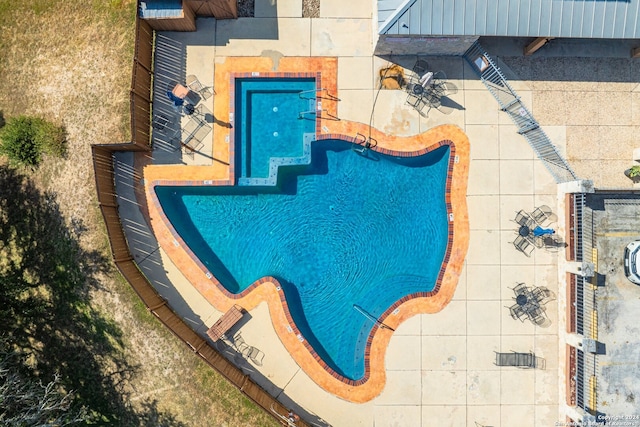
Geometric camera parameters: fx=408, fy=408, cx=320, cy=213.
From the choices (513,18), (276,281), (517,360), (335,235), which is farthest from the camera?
(335,235)

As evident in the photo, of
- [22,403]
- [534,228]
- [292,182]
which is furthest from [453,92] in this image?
Result: [22,403]

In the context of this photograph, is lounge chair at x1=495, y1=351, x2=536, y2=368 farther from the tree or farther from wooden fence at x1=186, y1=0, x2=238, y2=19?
wooden fence at x1=186, y1=0, x2=238, y2=19

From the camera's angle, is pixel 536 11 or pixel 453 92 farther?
pixel 453 92

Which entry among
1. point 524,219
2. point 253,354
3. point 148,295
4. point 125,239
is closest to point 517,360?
point 524,219

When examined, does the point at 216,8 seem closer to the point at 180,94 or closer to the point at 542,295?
the point at 180,94

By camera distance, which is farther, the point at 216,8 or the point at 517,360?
the point at 517,360

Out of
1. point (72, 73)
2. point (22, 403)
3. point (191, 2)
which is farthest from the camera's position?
point (72, 73)

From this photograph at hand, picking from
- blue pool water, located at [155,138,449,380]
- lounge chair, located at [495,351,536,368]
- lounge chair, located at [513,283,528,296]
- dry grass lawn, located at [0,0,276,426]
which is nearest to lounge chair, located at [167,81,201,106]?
dry grass lawn, located at [0,0,276,426]

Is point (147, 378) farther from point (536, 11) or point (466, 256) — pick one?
point (536, 11)
